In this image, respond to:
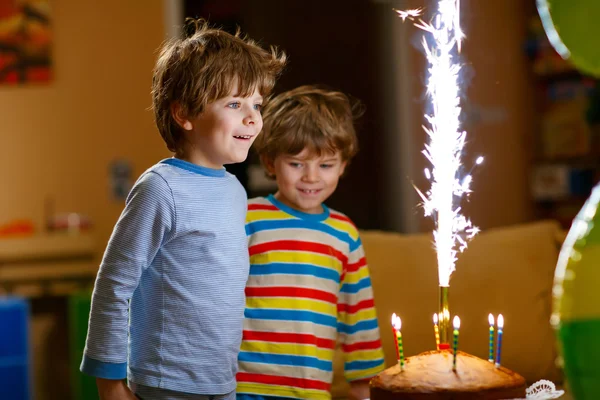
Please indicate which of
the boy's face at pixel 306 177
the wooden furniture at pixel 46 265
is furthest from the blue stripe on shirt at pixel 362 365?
the wooden furniture at pixel 46 265

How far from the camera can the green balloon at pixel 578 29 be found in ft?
3.22

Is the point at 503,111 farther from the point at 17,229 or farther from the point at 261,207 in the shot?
the point at 261,207

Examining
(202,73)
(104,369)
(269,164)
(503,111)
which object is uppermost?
(503,111)

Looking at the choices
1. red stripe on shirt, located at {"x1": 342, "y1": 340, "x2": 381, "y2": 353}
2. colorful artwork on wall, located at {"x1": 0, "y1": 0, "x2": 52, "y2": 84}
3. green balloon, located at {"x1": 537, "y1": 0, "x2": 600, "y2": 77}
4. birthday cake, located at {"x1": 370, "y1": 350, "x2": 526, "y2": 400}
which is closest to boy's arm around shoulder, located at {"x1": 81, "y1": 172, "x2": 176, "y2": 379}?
birthday cake, located at {"x1": 370, "y1": 350, "x2": 526, "y2": 400}

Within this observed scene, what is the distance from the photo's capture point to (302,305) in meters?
1.49

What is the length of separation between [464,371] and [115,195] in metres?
3.54

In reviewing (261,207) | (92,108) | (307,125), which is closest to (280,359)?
(261,207)

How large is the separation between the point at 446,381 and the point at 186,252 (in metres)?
0.45

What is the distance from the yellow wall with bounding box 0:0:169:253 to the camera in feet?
14.3

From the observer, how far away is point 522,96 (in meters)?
4.91

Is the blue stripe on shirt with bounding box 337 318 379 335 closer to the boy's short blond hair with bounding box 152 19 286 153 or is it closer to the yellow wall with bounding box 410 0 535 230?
the boy's short blond hair with bounding box 152 19 286 153

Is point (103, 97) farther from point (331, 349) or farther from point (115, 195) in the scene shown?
point (331, 349)

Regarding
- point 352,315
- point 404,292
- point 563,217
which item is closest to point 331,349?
point 352,315

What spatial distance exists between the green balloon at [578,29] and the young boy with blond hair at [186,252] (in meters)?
0.51
